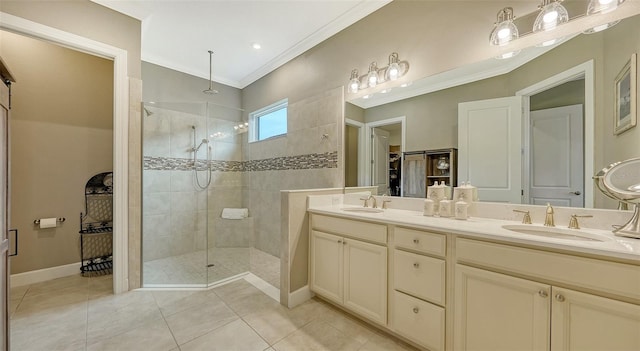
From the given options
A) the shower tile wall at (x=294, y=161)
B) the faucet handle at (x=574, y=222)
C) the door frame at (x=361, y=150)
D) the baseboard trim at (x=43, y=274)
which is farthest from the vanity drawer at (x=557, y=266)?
the baseboard trim at (x=43, y=274)

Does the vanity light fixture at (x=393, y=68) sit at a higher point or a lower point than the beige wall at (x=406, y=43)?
lower

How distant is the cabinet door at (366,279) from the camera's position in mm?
1659

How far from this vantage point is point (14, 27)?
1.89m

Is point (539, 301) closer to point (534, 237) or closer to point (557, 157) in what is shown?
point (534, 237)

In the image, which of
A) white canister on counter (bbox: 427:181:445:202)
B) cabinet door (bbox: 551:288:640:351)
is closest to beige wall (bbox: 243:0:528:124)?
white canister on counter (bbox: 427:181:445:202)

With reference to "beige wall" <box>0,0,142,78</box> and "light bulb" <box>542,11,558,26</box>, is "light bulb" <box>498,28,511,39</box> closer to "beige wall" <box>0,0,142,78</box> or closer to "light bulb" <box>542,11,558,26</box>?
"light bulb" <box>542,11,558,26</box>

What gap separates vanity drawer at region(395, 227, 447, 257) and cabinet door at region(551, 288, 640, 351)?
0.49 m

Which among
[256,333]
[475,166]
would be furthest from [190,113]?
[475,166]

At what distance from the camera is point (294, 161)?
10.4 feet

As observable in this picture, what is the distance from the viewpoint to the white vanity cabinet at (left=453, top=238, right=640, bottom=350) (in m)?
0.95

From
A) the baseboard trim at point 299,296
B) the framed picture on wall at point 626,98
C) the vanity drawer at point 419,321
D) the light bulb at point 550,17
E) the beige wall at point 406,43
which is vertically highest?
the beige wall at point 406,43

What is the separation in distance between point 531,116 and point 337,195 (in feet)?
5.33

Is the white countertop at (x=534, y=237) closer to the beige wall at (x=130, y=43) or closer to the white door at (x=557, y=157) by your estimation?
the white door at (x=557, y=157)

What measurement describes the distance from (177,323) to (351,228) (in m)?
1.52
